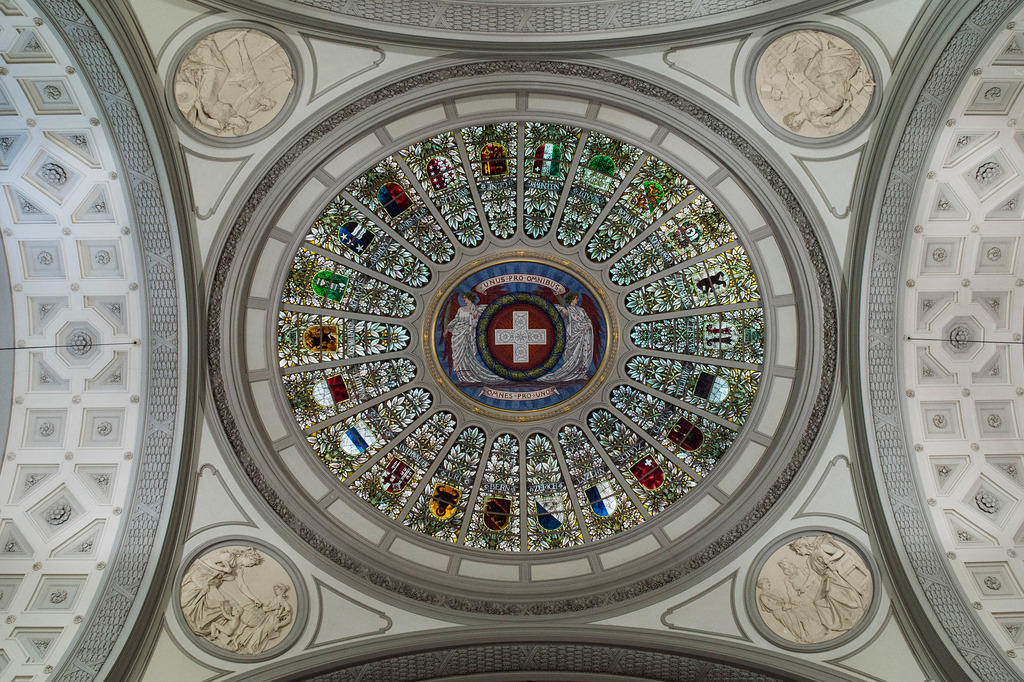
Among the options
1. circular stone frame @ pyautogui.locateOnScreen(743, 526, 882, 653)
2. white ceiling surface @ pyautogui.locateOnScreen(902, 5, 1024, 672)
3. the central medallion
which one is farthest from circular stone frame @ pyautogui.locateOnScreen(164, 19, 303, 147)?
circular stone frame @ pyautogui.locateOnScreen(743, 526, 882, 653)

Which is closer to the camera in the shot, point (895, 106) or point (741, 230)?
point (895, 106)

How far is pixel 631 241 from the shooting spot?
41.8 feet

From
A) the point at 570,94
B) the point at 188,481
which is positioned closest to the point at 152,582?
the point at 188,481

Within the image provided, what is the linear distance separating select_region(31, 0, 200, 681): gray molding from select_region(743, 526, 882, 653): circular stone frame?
27.4 ft

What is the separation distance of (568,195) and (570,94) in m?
1.81

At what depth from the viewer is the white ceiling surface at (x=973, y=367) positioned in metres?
10.9

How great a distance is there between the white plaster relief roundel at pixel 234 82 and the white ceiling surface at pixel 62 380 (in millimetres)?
1275

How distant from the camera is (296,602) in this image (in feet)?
38.7

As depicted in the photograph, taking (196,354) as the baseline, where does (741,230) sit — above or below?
above

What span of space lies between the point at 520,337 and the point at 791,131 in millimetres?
5094

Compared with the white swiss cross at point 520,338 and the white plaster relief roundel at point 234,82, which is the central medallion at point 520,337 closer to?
the white swiss cross at point 520,338

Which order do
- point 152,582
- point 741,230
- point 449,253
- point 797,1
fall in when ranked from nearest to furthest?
point 797,1
point 152,582
point 741,230
point 449,253

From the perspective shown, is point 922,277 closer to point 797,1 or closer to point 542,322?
point 797,1

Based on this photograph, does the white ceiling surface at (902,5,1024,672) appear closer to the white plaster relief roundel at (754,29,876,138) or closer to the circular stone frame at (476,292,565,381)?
the white plaster relief roundel at (754,29,876,138)
